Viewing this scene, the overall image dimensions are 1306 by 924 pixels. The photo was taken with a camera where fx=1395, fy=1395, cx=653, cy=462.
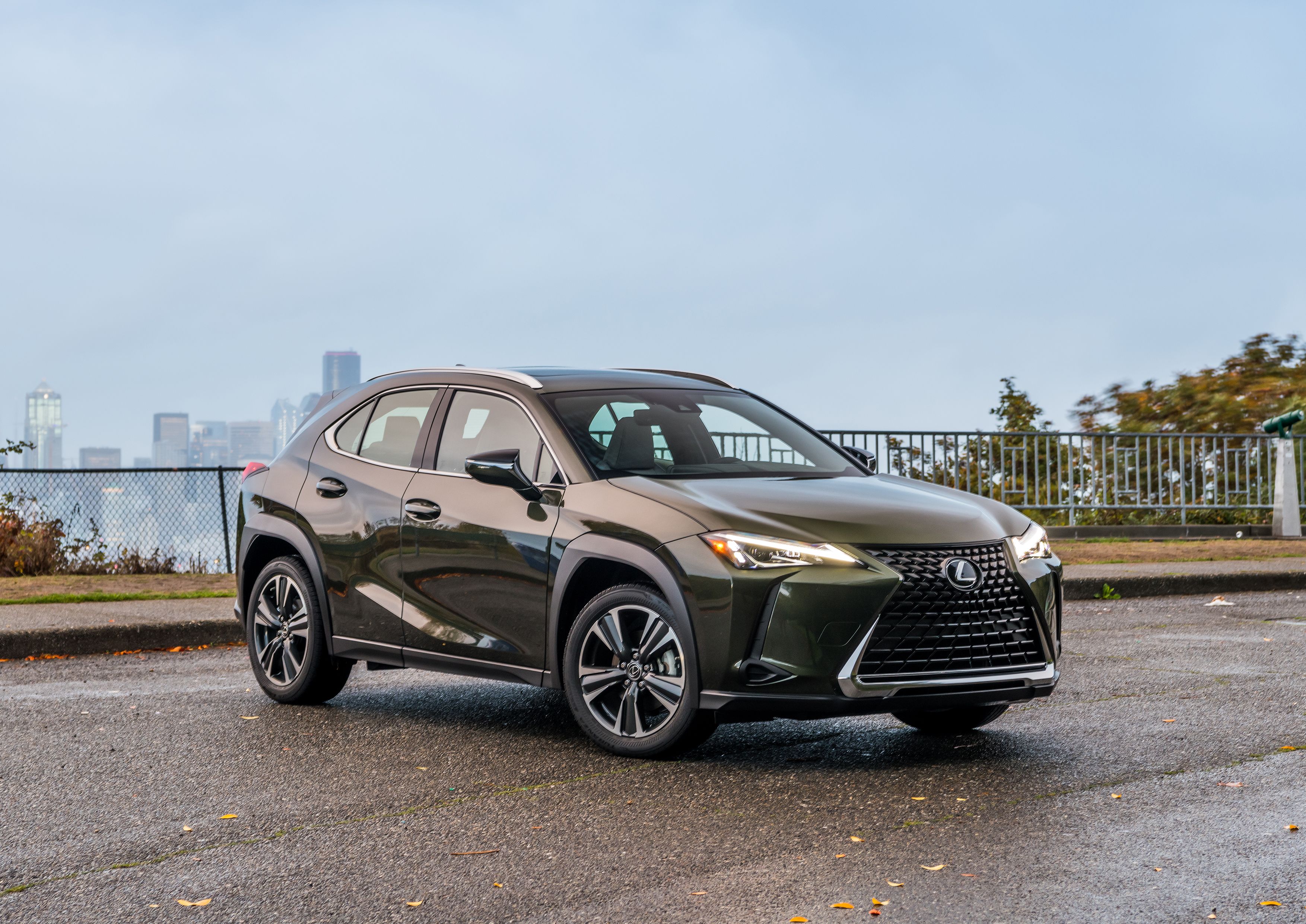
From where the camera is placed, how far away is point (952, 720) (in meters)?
6.34

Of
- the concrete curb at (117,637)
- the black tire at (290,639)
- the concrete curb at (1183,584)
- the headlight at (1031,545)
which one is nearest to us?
the headlight at (1031,545)

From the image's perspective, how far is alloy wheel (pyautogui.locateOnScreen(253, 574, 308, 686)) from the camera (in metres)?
7.18

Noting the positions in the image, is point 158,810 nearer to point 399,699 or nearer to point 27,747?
point 27,747

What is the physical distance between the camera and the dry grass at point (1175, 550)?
16.0 m

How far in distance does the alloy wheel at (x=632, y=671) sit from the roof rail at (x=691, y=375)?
187 cm

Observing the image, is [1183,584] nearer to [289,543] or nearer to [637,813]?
[289,543]

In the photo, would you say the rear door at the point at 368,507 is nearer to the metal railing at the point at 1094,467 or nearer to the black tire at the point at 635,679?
the black tire at the point at 635,679

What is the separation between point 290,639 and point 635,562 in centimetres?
257

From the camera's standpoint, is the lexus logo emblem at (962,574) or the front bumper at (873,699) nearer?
the front bumper at (873,699)

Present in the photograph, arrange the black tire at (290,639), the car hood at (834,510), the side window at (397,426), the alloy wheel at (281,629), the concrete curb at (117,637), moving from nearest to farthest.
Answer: the car hood at (834,510)
the side window at (397,426)
the black tire at (290,639)
the alloy wheel at (281,629)
the concrete curb at (117,637)

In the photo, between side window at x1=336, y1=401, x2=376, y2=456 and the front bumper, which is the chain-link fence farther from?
the front bumper

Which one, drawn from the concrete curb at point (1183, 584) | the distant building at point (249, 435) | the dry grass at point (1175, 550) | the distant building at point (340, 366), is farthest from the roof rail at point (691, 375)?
the distant building at point (340, 366)

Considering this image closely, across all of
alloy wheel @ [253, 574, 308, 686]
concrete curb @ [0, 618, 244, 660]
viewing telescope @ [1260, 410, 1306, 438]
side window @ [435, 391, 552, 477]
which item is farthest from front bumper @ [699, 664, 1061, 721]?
viewing telescope @ [1260, 410, 1306, 438]

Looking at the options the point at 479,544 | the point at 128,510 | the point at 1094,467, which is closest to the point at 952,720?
the point at 479,544
